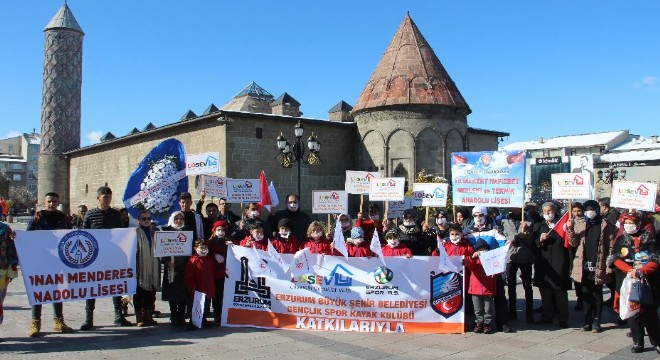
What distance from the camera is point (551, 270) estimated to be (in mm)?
7594

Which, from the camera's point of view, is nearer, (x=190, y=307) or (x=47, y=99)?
(x=190, y=307)

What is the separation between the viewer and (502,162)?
907 centimetres

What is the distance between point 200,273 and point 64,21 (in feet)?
146

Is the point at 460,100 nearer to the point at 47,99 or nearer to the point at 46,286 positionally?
the point at 46,286

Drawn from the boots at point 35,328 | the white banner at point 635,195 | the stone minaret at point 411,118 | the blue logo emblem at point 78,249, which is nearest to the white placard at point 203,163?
the blue logo emblem at point 78,249

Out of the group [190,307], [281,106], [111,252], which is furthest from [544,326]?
[281,106]

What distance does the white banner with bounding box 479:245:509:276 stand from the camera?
6.88 m

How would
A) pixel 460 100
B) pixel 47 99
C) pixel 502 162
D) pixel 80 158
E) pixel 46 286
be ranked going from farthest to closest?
pixel 47 99 → pixel 80 158 → pixel 460 100 → pixel 502 162 → pixel 46 286

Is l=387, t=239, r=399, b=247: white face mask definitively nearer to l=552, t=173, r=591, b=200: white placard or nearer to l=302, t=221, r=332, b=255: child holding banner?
l=302, t=221, r=332, b=255: child holding banner

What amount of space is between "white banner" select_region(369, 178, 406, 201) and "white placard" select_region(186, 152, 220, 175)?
3.33 meters

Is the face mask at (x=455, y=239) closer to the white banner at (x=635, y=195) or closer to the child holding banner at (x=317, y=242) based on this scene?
the child holding banner at (x=317, y=242)

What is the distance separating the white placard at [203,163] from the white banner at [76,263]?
11.7ft

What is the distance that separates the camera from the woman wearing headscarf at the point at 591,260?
22.4 feet

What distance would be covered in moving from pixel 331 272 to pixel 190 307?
212cm
